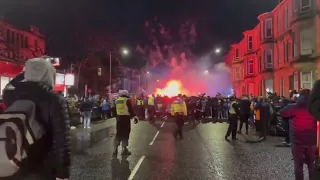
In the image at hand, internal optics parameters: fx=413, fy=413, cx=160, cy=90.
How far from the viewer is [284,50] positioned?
36.1 m

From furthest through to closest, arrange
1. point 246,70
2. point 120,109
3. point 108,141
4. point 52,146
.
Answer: point 246,70 → point 108,141 → point 120,109 → point 52,146

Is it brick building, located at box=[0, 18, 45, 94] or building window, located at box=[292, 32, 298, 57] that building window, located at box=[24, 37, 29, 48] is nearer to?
brick building, located at box=[0, 18, 45, 94]

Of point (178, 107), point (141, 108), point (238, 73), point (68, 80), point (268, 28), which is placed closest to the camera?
point (178, 107)

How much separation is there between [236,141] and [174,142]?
242cm

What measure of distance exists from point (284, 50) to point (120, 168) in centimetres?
2967

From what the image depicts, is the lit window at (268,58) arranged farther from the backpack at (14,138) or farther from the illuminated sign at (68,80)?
the backpack at (14,138)

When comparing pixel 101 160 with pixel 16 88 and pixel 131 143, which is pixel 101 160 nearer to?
pixel 131 143

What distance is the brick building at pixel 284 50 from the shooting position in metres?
29.1

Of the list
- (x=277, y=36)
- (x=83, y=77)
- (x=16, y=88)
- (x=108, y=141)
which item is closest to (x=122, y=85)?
(x=83, y=77)

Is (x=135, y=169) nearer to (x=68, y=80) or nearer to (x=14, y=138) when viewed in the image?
(x=14, y=138)

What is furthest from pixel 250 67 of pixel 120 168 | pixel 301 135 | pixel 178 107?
pixel 301 135

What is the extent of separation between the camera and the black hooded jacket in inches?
120

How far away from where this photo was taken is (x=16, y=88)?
3.23 m

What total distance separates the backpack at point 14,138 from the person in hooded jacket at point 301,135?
4703 millimetres
